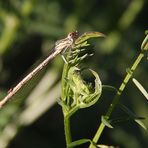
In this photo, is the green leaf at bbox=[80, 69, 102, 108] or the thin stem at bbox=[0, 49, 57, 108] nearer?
the green leaf at bbox=[80, 69, 102, 108]

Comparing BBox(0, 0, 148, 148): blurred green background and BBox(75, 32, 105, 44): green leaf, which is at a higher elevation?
BBox(75, 32, 105, 44): green leaf

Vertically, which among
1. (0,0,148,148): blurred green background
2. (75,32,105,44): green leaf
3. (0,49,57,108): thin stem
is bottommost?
(0,0,148,148): blurred green background

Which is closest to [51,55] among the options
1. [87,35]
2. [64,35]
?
[87,35]

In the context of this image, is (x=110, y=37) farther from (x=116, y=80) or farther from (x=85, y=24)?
(x=116, y=80)

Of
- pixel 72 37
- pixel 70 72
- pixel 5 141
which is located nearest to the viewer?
pixel 70 72

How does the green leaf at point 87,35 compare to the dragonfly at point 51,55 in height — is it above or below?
above

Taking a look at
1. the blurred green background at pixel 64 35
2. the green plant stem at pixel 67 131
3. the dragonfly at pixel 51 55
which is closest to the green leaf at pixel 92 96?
the green plant stem at pixel 67 131

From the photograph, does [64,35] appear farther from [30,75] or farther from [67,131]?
[67,131]

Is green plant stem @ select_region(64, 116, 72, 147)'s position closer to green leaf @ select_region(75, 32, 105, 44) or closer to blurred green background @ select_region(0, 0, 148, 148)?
green leaf @ select_region(75, 32, 105, 44)

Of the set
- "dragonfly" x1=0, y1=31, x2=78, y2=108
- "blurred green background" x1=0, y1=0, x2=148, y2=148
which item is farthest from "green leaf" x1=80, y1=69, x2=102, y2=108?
"blurred green background" x1=0, y1=0, x2=148, y2=148

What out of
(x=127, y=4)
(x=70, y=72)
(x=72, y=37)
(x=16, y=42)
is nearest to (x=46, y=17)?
(x=16, y=42)

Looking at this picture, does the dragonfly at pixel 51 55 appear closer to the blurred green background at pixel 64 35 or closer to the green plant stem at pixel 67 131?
the green plant stem at pixel 67 131
